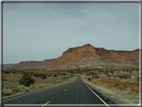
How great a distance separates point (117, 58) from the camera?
7638 inches

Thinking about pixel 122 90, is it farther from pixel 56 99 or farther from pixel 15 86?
pixel 15 86

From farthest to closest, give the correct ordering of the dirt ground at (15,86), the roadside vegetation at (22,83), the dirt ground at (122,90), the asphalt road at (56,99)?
the roadside vegetation at (22,83) < the dirt ground at (15,86) < the dirt ground at (122,90) < the asphalt road at (56,99)

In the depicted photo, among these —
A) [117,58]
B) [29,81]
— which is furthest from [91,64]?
[29,81]

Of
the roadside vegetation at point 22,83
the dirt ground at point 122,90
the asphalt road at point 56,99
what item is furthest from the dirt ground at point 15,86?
the dirt ground at point 122,90

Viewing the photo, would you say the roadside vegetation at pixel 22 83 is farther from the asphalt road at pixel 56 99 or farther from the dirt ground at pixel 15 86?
the asphalt road at pixel 56 99

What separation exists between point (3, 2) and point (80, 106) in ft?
24.9

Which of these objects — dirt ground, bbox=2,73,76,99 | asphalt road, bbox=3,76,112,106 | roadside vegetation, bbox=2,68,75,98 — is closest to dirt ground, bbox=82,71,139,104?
asphalt road, bbox=3,76,112,106

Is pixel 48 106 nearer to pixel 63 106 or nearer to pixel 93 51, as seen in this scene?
pixel 63 106

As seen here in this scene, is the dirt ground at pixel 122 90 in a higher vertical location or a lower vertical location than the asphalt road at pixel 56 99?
lower

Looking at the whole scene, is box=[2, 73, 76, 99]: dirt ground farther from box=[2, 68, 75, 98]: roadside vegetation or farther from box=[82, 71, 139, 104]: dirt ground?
box=[82, 71, 139, 104]: dirt ground

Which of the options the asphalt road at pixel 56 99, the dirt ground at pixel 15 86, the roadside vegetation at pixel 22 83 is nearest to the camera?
the asphalt road at pixel 56 99

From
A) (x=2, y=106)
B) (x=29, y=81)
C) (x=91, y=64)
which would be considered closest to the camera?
(x=2, y=106)

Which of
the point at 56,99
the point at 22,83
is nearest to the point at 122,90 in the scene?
the point at 56,99

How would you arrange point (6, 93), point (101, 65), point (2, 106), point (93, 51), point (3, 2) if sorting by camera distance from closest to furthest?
point (3, 2) < point (2, 106) < point (6, 93) < point (101, 65) < point (93, 51)
